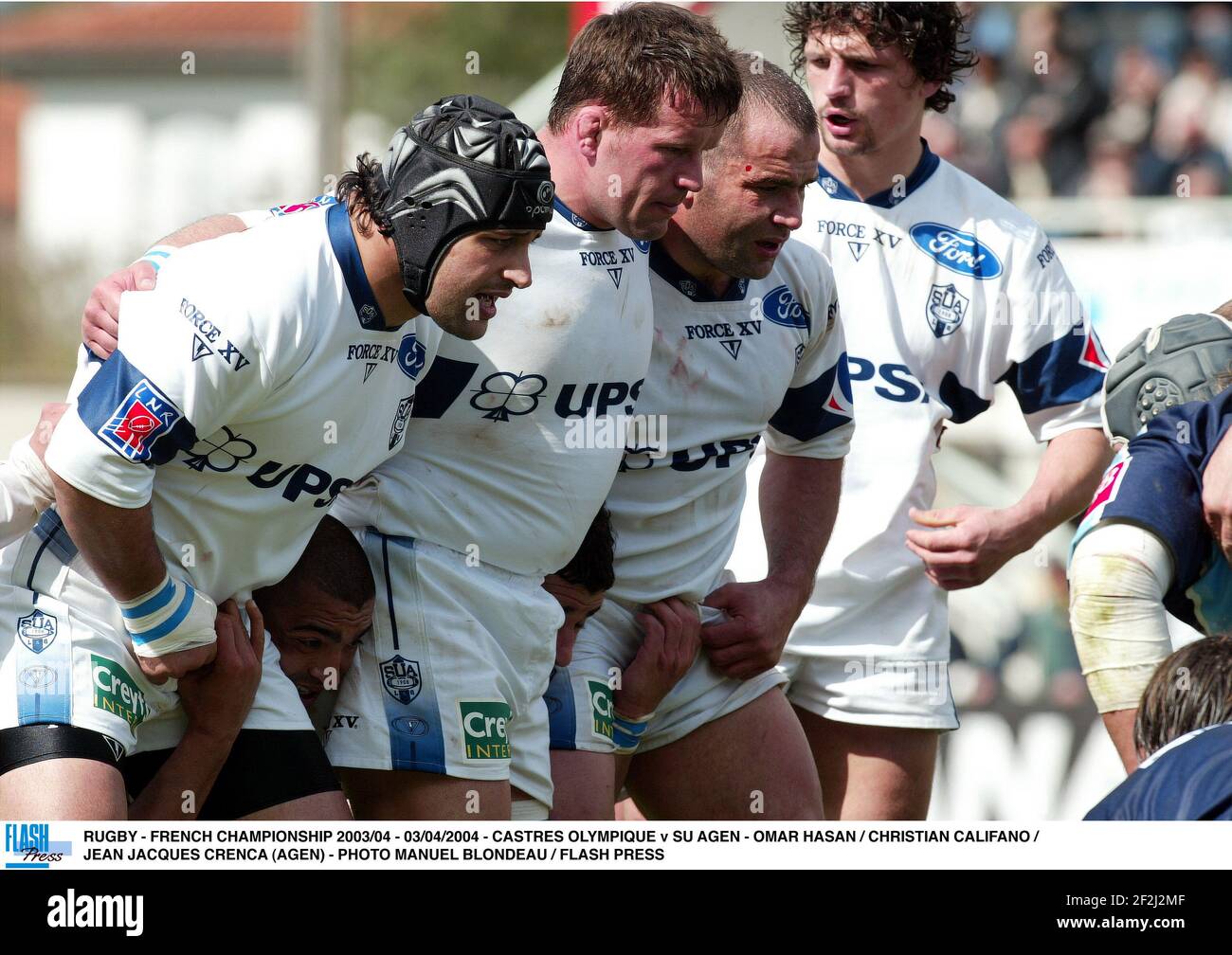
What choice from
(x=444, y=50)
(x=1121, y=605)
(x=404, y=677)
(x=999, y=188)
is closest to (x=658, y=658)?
(x=404, y=677)

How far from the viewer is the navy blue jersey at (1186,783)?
234 cm

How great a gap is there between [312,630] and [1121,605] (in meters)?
1.56

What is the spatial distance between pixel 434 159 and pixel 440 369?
0.48 metres

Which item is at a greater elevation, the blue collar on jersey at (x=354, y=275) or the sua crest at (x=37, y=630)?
the blue collar on jersey at (x=354, y=275)

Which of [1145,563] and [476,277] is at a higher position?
[476,277]

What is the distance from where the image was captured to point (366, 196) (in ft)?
9.29

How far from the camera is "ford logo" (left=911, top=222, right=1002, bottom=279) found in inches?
165

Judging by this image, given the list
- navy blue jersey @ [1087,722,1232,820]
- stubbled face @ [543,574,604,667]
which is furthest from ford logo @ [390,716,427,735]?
navy blue jersey @ [1087,722,1232,820]

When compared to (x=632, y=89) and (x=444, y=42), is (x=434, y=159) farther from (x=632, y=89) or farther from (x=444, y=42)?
(x=444, y=42)

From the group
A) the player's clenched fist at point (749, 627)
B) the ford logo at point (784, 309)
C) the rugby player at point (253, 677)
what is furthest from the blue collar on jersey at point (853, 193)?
the rugby player at point (253, 677)

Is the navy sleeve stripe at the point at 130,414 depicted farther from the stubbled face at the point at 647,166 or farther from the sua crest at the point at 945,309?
the sua crest at the point at 945,309
